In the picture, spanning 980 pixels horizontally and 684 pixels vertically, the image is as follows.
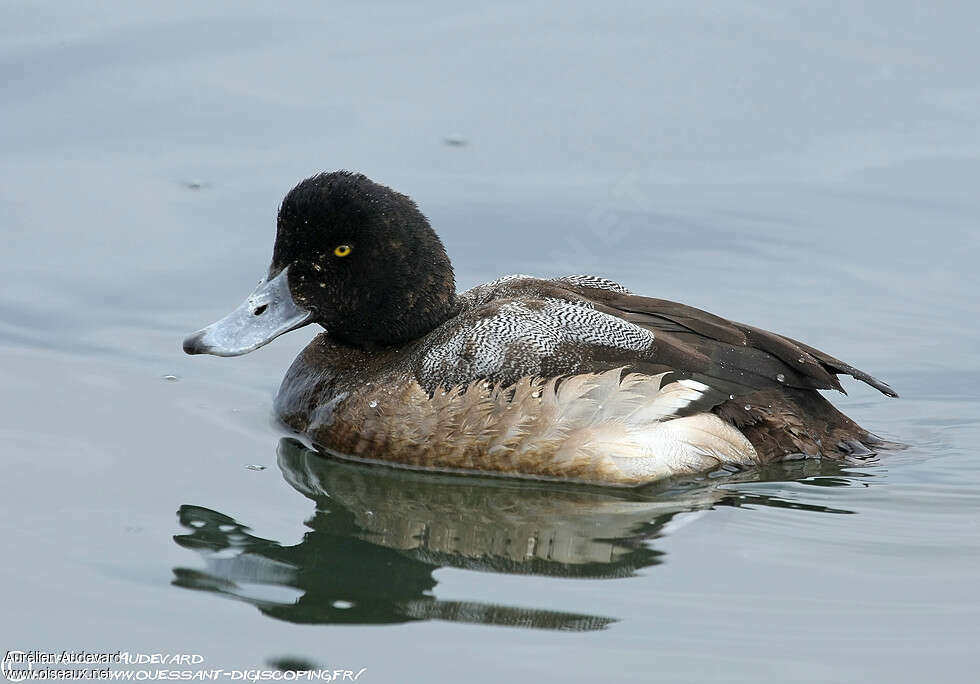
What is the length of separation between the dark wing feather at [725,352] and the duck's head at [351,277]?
35.8 inches

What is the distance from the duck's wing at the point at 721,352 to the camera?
7586mm

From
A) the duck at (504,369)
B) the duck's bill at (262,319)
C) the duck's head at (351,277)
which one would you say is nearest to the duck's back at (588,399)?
the duck at (504,369)

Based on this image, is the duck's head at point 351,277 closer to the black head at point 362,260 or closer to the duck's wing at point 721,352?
the black head at point 362,260

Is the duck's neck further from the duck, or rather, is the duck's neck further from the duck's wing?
the duck's wing

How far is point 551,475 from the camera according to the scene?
7.54 meters

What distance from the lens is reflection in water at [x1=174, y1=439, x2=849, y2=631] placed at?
5969 millimetres

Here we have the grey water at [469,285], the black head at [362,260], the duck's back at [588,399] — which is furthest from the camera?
the black head at [362,260]

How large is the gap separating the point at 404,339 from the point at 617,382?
4.04ft

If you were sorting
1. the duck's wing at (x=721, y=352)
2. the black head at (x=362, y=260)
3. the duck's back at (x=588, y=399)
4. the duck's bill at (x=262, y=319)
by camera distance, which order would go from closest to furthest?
the duck's back at (x=588, y=399)
the duck's wing at (x=721, y=352)
the black head at (x=362, y=260)
the duck's bill at (x=262, y=319)

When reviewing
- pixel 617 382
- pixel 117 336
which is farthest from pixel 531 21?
pixel 617 382

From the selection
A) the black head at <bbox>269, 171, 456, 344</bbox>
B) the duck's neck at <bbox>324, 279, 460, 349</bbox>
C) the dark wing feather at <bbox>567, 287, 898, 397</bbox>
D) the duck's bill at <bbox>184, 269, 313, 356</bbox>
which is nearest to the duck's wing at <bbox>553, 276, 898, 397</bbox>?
the dark wing feather at <bbox>567, 287, 898, 397</bbox>

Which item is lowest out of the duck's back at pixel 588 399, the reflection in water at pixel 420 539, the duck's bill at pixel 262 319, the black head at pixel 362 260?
the reflection in water at pixel 420 539

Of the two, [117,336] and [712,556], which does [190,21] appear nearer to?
[117,336]

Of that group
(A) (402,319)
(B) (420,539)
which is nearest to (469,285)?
(A) (402,319)
